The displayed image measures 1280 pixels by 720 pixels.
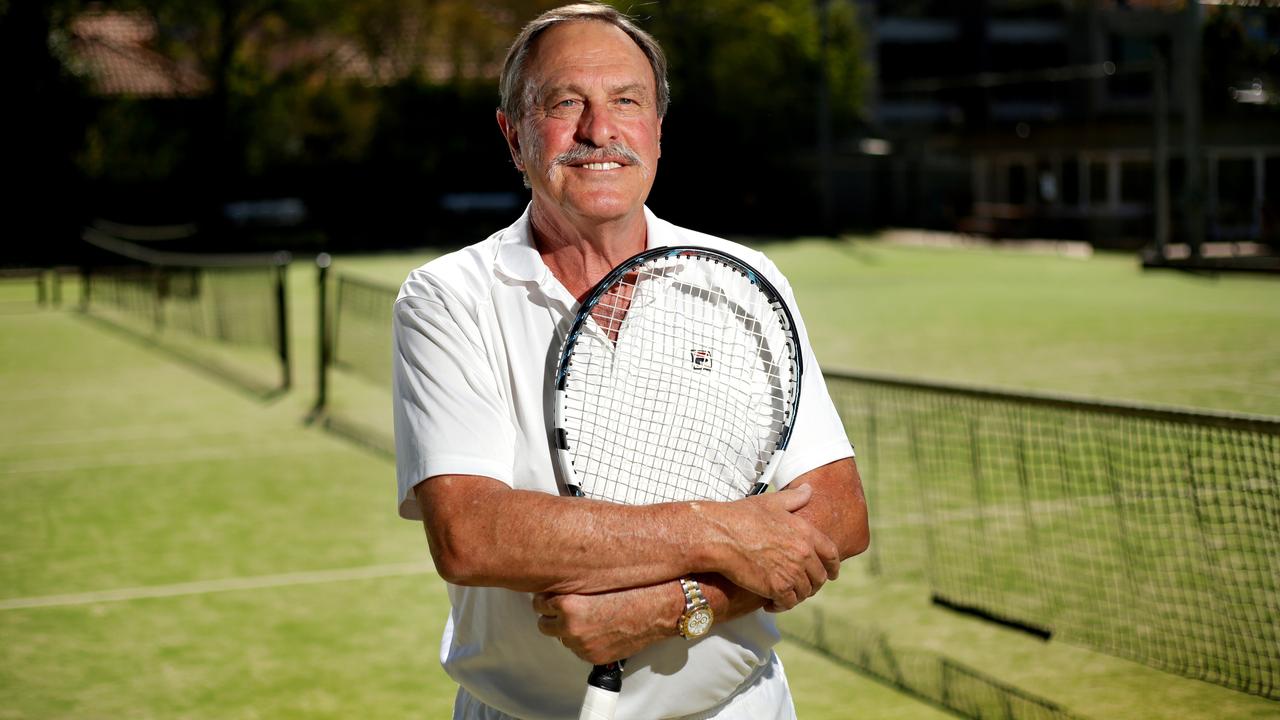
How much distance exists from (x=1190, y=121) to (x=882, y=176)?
Result: 75.4 feet

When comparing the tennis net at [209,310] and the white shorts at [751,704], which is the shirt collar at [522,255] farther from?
the tennis net at [209,310]

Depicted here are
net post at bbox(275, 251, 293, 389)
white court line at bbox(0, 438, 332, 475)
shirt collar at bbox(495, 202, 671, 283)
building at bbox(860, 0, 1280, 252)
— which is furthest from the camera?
building at bbox(860, 0, 1280, 252)

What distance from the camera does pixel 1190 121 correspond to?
27656 mm

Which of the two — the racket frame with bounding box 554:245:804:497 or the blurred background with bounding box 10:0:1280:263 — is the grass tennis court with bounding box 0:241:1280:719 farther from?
the blurred background with bounding box 10:0:1280:263

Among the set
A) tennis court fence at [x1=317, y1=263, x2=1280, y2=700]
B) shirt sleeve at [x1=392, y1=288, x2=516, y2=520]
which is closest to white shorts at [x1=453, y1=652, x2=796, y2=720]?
shirt sleeve at [x1=392, y1=288, x2=516, y2=520]

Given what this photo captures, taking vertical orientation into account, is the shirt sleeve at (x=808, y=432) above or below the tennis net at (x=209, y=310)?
above

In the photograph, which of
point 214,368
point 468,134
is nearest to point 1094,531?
point 214,368

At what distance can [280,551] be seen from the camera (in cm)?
761

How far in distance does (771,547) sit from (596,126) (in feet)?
2.39

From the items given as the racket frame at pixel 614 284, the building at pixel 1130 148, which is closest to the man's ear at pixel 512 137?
the racket frame at pixel 614 284

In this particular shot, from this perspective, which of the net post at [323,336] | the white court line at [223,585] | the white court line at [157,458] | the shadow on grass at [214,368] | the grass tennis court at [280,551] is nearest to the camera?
the grass tennis court at [280,551]

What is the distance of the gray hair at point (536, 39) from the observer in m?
2.31

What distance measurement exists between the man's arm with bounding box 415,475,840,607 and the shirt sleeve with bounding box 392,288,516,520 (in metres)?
0.03

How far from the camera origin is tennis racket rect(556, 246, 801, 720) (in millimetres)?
2316
